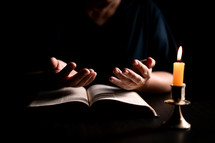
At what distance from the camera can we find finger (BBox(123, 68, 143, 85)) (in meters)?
0.96

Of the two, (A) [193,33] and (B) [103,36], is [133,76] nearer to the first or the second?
(B) [103,36]

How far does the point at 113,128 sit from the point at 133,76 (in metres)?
0.30

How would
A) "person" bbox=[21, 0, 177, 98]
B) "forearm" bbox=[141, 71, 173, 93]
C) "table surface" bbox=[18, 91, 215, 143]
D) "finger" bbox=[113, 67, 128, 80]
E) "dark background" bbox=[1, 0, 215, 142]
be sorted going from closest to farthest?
"table surface" bbox=[18, 91, 215, 143]
"finger" bbox=[113, 67, 128, 80]
"dark background" bbox=[1, 0, 215, 142]
"forearm" bbox=[141, 71, 173, 93]
"person" bbox=[21, 0, 177, 98]

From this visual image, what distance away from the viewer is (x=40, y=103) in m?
0.93

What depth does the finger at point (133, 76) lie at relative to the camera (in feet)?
3.15

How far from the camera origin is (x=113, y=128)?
0.76 metres

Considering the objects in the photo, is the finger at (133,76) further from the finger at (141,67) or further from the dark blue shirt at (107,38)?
the dark blue shirt at (107,38)

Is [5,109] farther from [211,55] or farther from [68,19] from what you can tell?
[211,55]

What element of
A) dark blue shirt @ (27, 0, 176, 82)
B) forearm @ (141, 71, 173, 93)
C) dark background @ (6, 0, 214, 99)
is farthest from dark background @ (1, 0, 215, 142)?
dark blue shirt @ (27, 0, 176, 82)

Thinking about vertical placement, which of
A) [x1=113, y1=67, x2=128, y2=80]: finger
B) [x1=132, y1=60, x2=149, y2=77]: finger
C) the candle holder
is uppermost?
[x1=132, y1=60, x2=149, y2=77]: finger

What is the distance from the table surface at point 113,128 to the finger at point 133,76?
16cm

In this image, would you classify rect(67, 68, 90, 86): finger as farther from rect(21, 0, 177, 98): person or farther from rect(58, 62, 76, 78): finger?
rect(21, 0, 177, 98): person

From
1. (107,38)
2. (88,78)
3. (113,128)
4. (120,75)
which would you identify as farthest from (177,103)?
(107,38)

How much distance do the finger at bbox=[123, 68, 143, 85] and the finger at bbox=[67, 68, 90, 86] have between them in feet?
0.51
